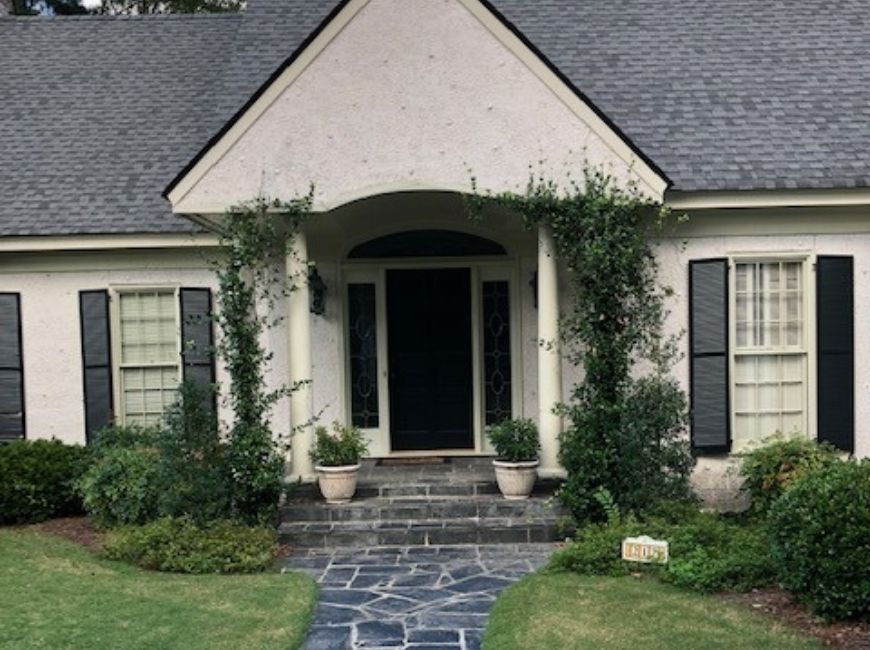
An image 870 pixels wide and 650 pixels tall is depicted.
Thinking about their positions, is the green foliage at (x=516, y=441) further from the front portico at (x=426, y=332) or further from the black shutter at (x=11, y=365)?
the black shutter at (x=11, y=365)

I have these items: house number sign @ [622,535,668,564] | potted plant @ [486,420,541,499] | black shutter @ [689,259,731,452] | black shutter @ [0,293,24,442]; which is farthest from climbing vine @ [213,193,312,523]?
black shutter @ [689,259,731,452]

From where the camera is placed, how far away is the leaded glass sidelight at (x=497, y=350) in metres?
11.8

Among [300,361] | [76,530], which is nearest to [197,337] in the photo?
[300,361]

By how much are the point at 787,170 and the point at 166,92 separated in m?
8.86

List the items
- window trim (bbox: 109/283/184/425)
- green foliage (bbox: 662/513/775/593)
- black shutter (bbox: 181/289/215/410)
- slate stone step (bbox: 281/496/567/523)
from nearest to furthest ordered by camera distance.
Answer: green foliage (bbox: 662/513/775/593) < slate stone step (bbox: 281/496/567/523) < black shutter (bbox: 181/289/215/410) < window trim (bbox: 109/283/184/425)

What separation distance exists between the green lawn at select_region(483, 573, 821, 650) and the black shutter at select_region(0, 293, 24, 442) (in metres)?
7.26

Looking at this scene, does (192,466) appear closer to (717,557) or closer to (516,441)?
(516,441)

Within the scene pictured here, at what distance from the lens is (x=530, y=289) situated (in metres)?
11.6

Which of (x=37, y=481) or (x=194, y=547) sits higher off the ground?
(x=37, y=481)

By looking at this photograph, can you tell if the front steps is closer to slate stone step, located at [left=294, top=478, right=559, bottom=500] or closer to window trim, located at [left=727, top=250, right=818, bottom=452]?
slate stone step, located at [left=294, top=478, right=559, bottom=500]

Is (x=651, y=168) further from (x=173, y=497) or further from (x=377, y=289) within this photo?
(x=173, y=497)

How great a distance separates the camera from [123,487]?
32.0 ft

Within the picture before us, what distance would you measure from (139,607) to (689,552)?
15.2 ft

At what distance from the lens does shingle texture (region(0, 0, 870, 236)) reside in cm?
1090
